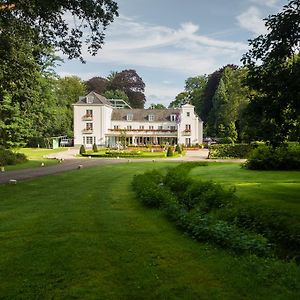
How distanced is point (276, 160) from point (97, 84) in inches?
3189

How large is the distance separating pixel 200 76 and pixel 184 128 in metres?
39.6

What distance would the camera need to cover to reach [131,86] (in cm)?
9981

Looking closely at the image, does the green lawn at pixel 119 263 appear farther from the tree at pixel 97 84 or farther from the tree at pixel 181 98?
the tree at pixel 181 98

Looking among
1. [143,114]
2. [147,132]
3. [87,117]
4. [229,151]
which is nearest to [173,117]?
[147,132]

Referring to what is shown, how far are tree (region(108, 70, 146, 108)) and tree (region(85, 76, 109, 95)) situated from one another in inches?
94.9

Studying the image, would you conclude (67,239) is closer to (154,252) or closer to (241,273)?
(154,252)

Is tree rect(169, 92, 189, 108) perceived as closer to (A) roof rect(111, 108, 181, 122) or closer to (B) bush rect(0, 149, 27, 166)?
(A) roof rect(111, 108, 181, 122)

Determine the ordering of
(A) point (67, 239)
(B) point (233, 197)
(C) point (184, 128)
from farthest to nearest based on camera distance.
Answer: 1. (C) point (184, 128)
2. (B) point (233, 197)
3. (A) point (67, 239)

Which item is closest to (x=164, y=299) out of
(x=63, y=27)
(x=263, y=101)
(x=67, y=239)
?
(x=67, y=239)

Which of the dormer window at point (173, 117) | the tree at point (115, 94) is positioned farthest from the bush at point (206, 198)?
the tree at point (115, 94)

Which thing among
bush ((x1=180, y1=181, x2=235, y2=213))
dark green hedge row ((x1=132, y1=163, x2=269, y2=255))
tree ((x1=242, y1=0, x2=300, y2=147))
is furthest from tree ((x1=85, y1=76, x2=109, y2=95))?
tree ((x1=242, y1=0, x2=300, y2=147))

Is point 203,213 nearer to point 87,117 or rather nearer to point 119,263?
point 119,263

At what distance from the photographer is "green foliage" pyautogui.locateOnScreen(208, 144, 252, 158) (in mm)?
42875

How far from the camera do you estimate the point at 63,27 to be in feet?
45.1
